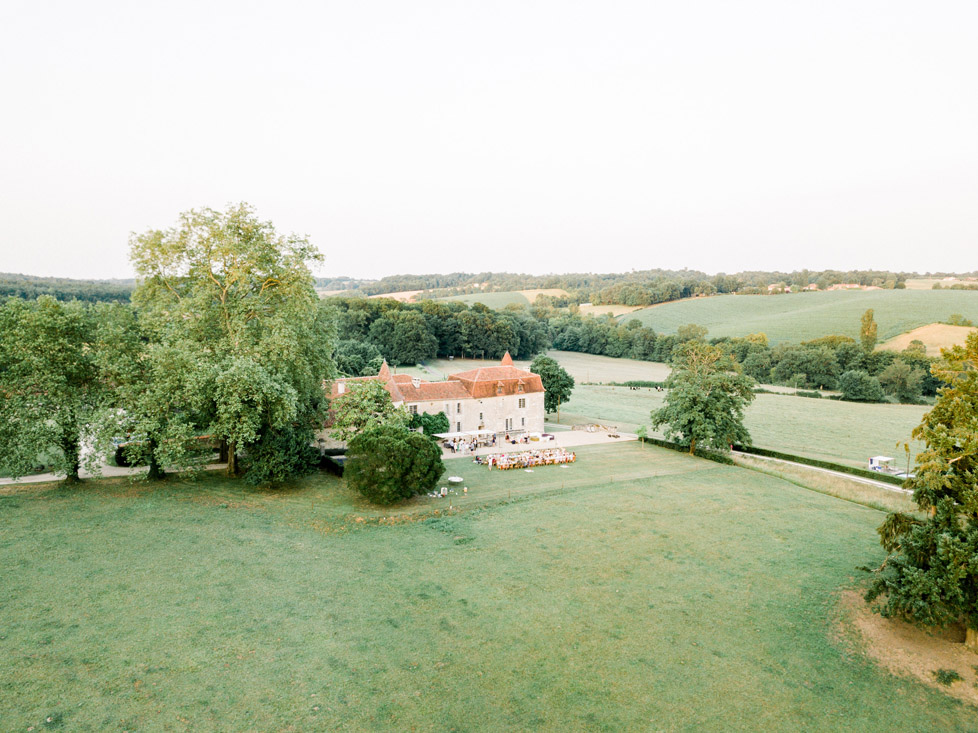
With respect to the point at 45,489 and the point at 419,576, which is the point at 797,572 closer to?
the point at 419,576

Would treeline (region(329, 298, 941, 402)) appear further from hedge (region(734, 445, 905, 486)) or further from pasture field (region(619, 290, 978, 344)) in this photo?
hedge (region(734, 445, 905, 486))

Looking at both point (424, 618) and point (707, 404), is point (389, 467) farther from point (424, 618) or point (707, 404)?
point (707, 404)

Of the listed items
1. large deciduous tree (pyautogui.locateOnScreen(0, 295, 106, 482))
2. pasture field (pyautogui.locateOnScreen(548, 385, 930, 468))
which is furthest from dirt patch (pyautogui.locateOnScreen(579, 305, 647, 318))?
large deciduous tree (pyautogui.locateOnScreen(0, 295, 106, 482))

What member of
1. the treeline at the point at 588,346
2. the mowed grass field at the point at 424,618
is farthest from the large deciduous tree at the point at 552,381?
the treeline at the point at 588,346

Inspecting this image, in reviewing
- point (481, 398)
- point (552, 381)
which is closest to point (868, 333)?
point (552, 381)

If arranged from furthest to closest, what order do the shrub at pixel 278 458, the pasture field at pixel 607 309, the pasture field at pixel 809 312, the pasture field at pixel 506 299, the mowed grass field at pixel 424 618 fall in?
the pasture field at pixel 506 299, the pasture field at pixel 607 309, the pasture field at pixel 809 312, the shrub at pixel 278 458, the mowed grass field at pixel 424 618

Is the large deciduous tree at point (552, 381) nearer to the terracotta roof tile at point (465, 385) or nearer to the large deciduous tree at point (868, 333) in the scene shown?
the terracotta roof tile at point (465, 385)

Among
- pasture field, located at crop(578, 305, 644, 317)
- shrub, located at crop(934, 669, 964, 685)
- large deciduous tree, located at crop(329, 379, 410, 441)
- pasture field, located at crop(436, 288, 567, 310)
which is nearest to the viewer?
shrub, located at crop(934, 669, 964, 685)

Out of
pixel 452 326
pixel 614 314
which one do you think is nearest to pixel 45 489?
pixel 452 326
